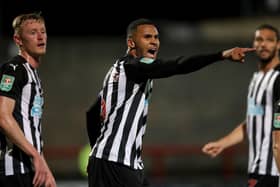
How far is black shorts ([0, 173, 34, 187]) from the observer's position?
18.5ft

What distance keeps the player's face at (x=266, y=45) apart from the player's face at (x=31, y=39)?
2416 mm

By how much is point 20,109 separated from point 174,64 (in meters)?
1.14

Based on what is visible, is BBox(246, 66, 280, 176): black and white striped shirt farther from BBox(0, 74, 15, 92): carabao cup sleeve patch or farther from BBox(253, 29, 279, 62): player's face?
BBox(0, 74, 15, 92): carabao cup sleeve patch

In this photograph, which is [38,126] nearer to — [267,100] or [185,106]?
[267,100]

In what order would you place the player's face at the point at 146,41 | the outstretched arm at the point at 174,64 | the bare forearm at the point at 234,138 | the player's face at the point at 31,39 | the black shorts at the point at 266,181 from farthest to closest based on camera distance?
the bare forearm at the point at 234,138 < the black shorts at the point at 266,181 < the player's face at the point at 146,41 < the player's face at the point at 31,39 < the outstretched arm at the point at 174,64

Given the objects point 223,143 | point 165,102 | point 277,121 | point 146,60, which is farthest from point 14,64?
point 165,102

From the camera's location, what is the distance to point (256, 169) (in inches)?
287

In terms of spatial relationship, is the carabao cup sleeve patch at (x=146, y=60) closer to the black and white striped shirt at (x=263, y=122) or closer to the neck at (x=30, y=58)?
the neck at (x=30, y=58)

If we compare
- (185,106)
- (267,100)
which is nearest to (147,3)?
(185,106)

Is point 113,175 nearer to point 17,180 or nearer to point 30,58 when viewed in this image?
point 17,180

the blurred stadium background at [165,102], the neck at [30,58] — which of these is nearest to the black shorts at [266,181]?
the neck at [30,58]

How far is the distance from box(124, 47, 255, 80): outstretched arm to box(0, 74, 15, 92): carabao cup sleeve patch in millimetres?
825

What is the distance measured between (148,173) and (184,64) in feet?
29.5

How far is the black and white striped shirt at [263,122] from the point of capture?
23.8 feet
